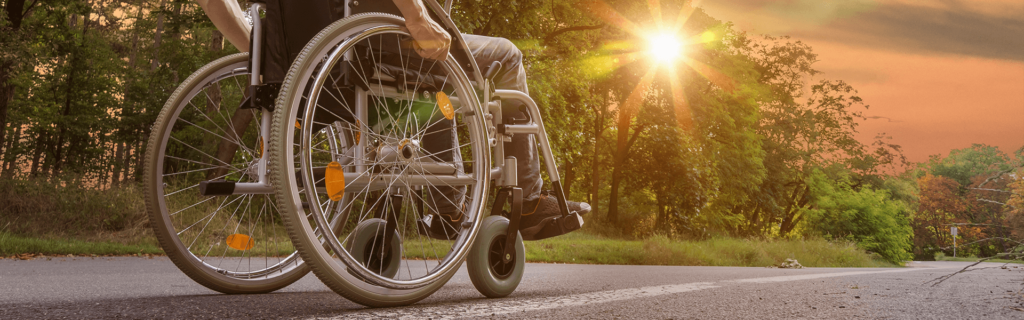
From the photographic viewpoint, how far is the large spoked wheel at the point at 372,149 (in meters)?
1.92

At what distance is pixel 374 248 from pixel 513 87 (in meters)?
1.08

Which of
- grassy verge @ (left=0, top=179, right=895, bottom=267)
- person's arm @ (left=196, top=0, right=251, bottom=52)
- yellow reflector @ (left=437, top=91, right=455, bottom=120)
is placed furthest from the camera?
grassy verge @ (left=0, top=179, right=895, bottom=267)

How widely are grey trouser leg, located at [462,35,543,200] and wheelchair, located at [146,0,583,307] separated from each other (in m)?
0.07

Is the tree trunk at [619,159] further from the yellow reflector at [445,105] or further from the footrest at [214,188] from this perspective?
the footrest at [214,188]

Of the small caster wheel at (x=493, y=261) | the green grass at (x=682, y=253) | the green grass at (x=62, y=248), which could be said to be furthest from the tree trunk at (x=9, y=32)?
the small caster wheel at (x=493, y=261)

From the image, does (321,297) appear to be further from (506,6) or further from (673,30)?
(673,30)

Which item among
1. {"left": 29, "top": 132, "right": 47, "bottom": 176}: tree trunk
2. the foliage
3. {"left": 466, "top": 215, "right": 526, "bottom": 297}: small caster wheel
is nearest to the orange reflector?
{"left": 466, "top": 215, "right": 526, "bottom": 297}: small caster wheel

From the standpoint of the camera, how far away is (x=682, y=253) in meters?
13.6

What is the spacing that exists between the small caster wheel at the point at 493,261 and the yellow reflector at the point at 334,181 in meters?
0.79

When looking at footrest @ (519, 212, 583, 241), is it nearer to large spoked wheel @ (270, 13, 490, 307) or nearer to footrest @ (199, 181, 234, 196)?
large spoked wheel @ (270, 13, 490, 307)

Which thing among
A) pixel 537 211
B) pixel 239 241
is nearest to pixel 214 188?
pixel 239 241

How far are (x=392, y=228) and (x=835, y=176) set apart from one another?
35.4 m

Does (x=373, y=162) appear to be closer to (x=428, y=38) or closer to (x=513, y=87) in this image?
(x=428, y=38)

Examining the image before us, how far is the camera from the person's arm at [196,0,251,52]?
2.75 m
